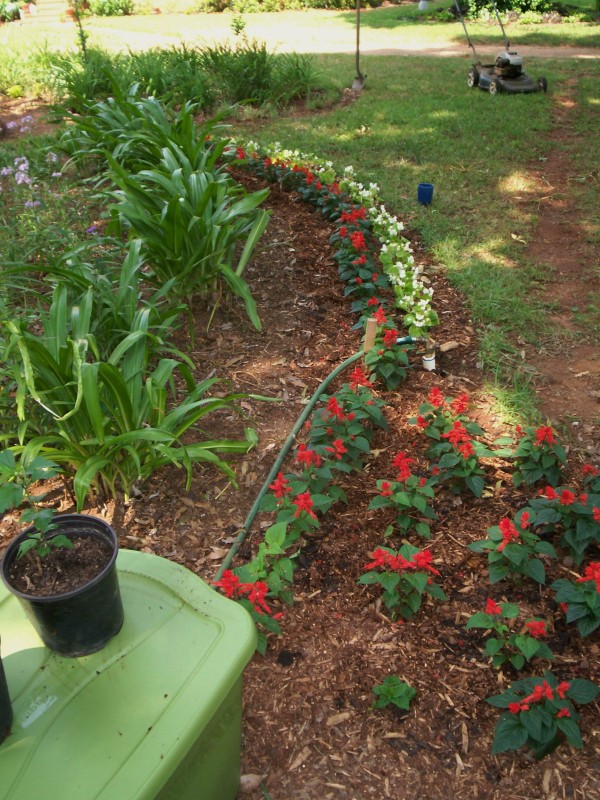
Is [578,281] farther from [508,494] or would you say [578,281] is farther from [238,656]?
[238,656]

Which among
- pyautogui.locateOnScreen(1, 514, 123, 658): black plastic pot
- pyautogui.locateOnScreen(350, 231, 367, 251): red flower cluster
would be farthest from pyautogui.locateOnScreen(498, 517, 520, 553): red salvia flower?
pyautogui.locateOnScreen(350, 231, 367, 251): red flower cluster

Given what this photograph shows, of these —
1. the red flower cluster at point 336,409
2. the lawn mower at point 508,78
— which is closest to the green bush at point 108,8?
the lawn mower at point 508,78

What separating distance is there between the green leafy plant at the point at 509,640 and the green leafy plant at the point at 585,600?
0.10 meters

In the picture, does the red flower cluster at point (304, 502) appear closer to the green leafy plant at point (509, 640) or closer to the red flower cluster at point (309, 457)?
the red flower cluster at point (309, 457)

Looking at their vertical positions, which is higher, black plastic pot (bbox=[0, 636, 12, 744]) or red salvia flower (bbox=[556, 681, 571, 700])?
black plastic pot (bbox=[0, 636, 12, 744])

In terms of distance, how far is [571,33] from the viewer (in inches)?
401

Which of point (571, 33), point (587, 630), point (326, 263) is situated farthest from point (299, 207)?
point (571, 33)

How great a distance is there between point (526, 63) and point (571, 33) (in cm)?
278

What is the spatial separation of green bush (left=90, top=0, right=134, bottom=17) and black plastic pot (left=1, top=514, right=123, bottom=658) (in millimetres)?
16545

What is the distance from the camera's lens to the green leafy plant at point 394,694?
6.17 ft

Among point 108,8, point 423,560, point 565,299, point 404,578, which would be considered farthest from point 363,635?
point 108,8

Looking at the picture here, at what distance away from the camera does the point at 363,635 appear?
2.11 meters

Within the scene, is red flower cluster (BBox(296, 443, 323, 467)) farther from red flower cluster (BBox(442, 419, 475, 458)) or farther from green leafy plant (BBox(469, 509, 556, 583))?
green leafy plant (BBox(469, 509, 556, 583))

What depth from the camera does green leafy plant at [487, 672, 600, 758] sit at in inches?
67.3
